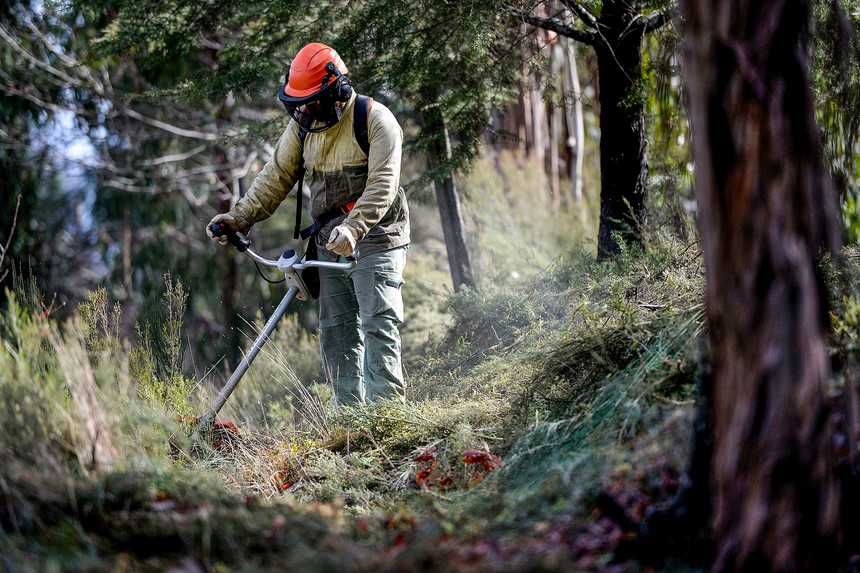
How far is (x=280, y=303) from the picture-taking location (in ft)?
19.1

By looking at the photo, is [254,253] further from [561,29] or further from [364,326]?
[561,29]

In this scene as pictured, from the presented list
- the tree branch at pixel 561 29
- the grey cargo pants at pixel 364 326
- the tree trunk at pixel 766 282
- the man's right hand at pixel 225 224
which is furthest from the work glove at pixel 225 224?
the tree trunk at pixel 766 282

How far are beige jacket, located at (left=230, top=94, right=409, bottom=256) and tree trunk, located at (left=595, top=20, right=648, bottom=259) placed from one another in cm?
210

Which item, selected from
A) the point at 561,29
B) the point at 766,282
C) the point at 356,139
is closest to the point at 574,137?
the point at 561,29

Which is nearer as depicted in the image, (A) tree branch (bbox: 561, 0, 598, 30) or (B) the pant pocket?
(B) the pant pocket

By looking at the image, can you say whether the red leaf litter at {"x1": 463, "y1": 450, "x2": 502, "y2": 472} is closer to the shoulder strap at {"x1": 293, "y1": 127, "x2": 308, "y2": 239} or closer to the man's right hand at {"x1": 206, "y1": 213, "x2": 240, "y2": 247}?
the shoulder strap at {"x1": 293, "y1": 127, "x2": 308, "y2": 239}

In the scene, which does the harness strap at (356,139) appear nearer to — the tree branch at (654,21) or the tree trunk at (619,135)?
the tree trunk at (619,135)

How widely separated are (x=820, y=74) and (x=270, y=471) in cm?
461

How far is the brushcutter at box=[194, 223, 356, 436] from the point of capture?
18.2 ft

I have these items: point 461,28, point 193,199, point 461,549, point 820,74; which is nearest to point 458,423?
point 461,549

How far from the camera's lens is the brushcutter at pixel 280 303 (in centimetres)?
555

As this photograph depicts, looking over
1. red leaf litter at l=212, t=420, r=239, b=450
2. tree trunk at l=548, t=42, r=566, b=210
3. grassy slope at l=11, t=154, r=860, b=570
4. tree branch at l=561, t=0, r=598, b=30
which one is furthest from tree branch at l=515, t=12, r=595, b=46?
tree trunk at l=548, t=42, r=566, b=210

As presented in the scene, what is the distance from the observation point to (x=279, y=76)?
836 centimetres

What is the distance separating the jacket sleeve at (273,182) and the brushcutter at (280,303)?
0.78 feet
